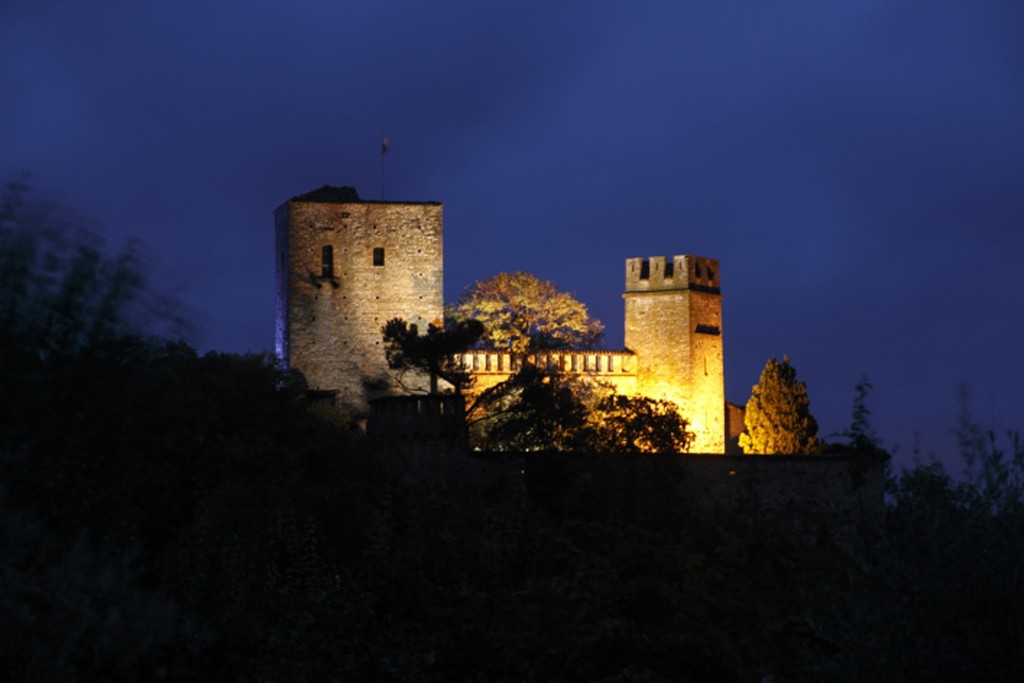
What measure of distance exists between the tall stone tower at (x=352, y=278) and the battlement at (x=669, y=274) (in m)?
6.65

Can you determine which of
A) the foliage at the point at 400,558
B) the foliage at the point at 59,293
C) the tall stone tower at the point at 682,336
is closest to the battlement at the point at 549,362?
the tall stone tower at the point at 682,336

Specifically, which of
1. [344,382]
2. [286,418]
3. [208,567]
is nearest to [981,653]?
[208,567]

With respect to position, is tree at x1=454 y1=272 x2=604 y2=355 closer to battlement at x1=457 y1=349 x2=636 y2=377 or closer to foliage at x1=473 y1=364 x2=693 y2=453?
battlement at x1=457 y1=349 x2=636 y2=377

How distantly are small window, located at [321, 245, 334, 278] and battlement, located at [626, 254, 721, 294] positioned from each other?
9.10m

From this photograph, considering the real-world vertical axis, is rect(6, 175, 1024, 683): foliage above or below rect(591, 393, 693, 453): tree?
below

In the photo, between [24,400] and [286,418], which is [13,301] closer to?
[24,400]

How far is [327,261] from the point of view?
37656 mm

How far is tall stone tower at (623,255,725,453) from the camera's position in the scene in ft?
131

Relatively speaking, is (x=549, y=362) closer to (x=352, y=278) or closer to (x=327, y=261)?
(x=352, y=278)

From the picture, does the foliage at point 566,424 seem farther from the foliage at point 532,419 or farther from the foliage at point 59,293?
the foliage at point 59,293

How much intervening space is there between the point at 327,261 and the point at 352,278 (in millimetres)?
844

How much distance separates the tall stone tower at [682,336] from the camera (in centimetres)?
4006

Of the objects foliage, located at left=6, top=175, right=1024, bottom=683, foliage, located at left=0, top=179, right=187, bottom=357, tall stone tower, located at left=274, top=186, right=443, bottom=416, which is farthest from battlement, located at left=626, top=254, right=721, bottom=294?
foliage, located at left=0, top=179, right=187, bottom=357

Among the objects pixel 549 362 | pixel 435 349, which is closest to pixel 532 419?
pixel 435 349
